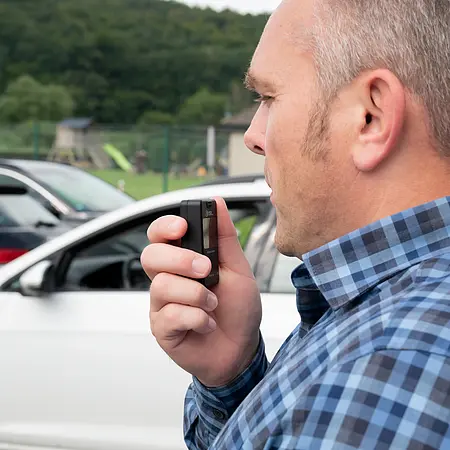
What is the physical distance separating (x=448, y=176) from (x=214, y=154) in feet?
80.9

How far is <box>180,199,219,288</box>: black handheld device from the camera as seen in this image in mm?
1361

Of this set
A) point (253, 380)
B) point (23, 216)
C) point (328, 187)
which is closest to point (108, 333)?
point (253, 380)

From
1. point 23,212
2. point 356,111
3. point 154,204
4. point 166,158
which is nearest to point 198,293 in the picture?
point 356,111

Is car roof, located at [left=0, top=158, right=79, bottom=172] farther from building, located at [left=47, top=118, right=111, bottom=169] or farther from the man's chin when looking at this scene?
building, located at [left=47, top=118, right=111, bottom=169]

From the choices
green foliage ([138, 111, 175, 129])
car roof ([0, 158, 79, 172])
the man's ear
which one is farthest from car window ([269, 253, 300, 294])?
green foliage ([138, 111, 175, 129])

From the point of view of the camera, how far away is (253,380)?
1.46 m

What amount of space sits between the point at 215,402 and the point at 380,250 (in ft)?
1.94

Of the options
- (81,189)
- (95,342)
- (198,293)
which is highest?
(198,293)

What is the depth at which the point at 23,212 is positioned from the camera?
283 inches

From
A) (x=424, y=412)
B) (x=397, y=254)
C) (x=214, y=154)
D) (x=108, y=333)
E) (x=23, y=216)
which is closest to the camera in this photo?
(x=424, y=412)

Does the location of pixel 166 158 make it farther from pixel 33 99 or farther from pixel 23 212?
pixel 33 99

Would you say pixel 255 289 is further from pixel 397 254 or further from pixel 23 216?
pixel 23 216

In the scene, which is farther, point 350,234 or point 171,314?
point 171,314

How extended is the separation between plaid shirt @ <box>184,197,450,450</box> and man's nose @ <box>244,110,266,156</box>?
273 millimetres
